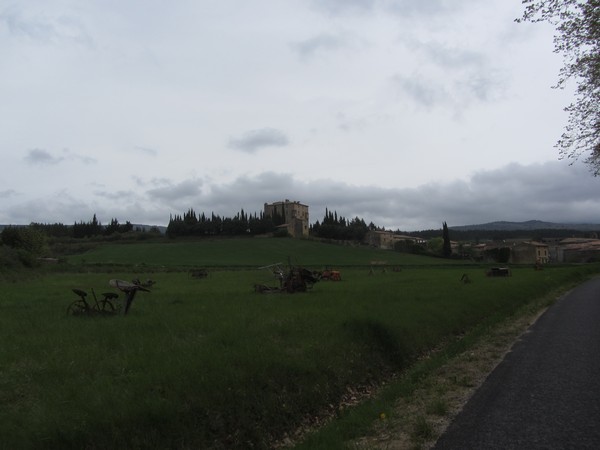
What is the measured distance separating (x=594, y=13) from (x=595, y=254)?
179762mm

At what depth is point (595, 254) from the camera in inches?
6678

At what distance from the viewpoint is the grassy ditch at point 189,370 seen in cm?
821

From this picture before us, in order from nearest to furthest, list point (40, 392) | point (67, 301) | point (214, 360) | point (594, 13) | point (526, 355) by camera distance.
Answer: point (40, 392)
point (214, 360)
point (526, 355)
point (594, 13)
point (67, 301)

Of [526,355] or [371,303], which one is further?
[371,303]

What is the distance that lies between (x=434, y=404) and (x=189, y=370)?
17.1 feet

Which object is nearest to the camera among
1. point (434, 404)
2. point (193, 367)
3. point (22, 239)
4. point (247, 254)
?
point (434, 404)

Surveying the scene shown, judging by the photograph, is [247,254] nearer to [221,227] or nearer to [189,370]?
[221,227]

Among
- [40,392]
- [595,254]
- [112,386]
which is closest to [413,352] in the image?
[112,386]

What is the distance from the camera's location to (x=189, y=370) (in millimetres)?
10383

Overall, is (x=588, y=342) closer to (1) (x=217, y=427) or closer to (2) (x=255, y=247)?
(1) (x=217, y=427)

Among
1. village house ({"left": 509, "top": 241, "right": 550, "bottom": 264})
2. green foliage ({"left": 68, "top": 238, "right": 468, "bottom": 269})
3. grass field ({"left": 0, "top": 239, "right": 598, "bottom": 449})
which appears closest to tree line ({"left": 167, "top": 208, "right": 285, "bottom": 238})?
green foliage ({"left": 68, "top": 238, "right": 468, "bottom": 269})

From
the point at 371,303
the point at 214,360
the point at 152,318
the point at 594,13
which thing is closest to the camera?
the point at 214,360

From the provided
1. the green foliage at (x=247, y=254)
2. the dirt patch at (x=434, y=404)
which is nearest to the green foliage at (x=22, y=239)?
the green foliage at (x=247, y=254)

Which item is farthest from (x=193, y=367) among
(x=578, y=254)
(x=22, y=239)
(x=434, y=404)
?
(x=578, y=254)
